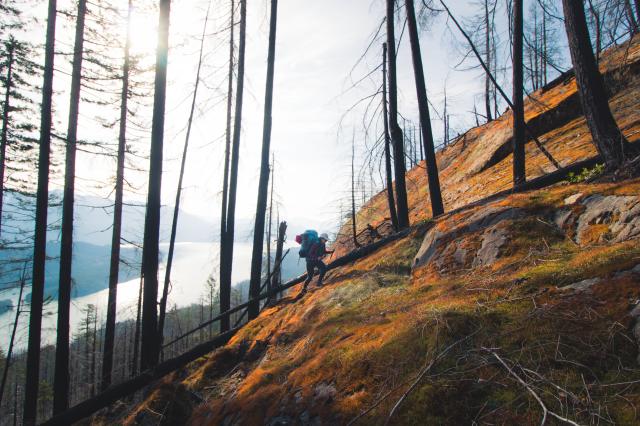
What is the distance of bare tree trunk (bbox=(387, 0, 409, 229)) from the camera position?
9.96 meters

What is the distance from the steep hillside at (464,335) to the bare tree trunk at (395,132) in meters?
2.54

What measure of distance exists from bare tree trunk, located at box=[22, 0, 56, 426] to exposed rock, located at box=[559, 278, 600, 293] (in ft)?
41.5

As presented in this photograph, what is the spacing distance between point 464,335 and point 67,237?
38.2 ft

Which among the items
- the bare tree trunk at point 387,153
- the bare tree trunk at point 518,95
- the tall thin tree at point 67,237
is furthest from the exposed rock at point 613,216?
the tall thin tree at point 67,237

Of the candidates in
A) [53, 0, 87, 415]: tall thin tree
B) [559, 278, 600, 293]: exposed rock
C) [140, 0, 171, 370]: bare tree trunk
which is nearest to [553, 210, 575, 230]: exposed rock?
[559, 278, 600, 293]: exposed rock

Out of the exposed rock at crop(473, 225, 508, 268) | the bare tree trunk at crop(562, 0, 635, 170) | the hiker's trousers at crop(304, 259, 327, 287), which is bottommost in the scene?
the hiker's trousers at crop(304, 259, 327, 287)

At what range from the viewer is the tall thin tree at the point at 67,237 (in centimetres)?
934

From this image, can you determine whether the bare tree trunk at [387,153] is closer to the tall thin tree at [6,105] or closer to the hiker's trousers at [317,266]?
the hiker's trousers at [317,266]

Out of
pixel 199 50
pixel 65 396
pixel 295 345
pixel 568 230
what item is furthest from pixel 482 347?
pixel 199 50

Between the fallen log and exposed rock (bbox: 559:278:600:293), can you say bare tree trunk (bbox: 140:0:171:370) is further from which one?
exposed rock (bbox: 559:278:600:293)

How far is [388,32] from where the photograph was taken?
401 inches

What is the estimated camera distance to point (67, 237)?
9.81 metres

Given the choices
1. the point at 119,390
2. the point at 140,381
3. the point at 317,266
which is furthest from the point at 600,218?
the point at 119,390

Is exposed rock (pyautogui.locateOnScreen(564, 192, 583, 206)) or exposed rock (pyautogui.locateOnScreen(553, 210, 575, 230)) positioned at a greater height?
exposed rock (pyautogui.locateOnScreen(564, 192, 583, 206))
